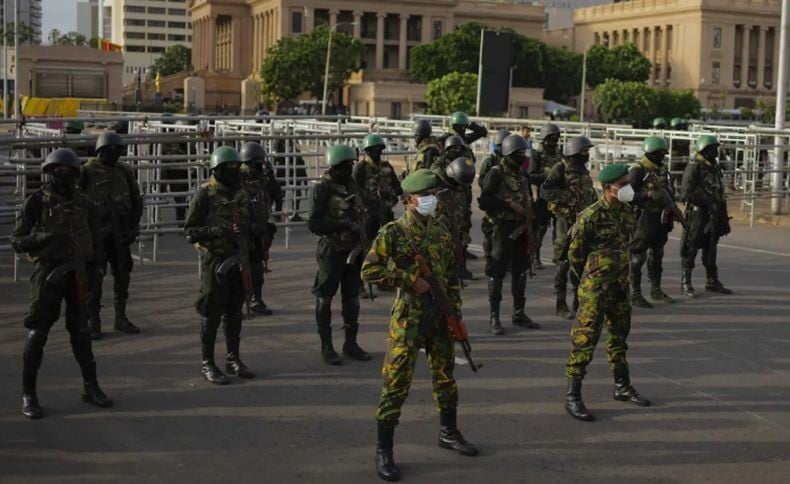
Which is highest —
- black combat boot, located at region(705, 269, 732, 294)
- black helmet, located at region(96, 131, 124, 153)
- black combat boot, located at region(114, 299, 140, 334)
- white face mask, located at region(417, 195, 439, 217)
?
black helmet, located at region(96, 131, 124, 153)

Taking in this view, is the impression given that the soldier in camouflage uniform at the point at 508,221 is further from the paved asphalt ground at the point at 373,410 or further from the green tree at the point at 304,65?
the green tree at the point at 304,65

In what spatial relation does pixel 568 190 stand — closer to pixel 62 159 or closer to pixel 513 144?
pixel 513 144

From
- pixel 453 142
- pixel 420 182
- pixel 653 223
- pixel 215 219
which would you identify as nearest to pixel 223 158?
pixel 215 219

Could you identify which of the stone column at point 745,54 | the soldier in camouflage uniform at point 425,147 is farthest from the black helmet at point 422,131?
the stone column at point 745,54

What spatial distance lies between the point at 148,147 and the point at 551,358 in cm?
Answer: 1049

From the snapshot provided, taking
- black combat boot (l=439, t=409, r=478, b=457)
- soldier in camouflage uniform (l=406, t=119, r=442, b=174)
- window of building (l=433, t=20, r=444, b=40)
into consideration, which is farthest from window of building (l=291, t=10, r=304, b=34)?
black combat boot (l=439, t=409, r=478, b=457)

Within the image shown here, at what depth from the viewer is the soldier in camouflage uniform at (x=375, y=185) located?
10.1 m

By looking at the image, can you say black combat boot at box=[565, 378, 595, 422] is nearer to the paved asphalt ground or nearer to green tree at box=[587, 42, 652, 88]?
the paved asphalt ground

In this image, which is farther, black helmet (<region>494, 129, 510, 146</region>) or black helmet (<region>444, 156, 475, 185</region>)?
black helmet (<region>494, 129, 510, 146</region>)

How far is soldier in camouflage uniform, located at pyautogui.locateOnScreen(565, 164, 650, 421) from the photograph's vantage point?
775 cm

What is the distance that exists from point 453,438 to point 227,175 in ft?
9.50


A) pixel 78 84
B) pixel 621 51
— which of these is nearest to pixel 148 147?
pixel 78 84

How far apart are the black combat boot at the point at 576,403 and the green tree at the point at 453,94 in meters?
58.3

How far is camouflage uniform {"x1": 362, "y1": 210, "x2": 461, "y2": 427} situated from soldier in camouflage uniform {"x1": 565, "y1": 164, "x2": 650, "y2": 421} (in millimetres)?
1467
